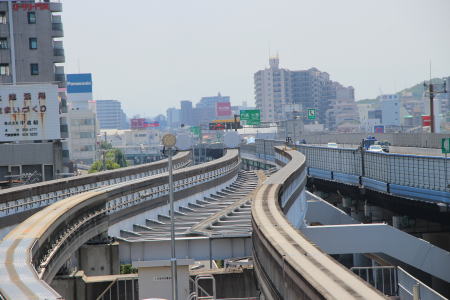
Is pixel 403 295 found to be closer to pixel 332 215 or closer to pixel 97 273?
pixel 97 273

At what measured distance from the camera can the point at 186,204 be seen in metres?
46.9

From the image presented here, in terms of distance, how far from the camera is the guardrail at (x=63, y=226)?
17780mm

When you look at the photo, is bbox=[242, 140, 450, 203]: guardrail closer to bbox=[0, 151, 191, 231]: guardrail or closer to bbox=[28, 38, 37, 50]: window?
bbox=[0, 151, 191, 231]: guardrail

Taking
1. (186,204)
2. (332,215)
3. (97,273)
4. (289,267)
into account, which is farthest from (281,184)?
(289,267)

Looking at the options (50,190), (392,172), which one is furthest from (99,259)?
(392,172)

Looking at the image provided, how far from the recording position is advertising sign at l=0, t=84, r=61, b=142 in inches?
2800

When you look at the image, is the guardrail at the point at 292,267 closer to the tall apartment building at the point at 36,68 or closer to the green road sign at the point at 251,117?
the tall apartment building at the point at 36,68

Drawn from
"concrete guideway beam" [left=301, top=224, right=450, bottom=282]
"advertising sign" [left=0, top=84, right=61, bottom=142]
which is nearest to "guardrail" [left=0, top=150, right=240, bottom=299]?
"concrete guideway beam" [left=301, top=224, right=450, bottom=282]

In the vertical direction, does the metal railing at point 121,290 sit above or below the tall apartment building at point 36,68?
below

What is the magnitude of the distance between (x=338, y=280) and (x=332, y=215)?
36.2 metres

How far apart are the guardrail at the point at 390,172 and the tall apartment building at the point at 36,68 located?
71.0 ft

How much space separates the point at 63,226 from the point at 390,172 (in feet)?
74.7

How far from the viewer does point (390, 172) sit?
155 feet

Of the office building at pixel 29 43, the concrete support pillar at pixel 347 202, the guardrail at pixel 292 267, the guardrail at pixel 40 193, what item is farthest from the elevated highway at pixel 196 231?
the office building at pixel 29 43
